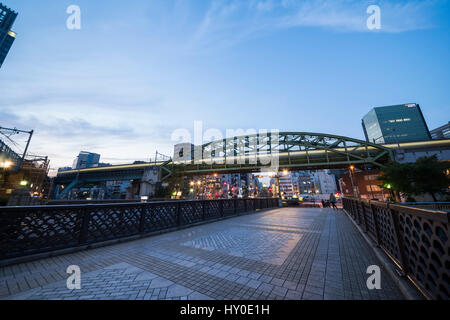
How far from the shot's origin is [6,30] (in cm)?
6059

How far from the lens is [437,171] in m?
19.1

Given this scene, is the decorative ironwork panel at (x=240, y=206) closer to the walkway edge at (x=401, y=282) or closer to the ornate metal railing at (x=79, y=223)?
the ornate metal railing at (x=79, y=223)

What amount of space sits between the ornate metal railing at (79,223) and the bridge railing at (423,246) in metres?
7.42

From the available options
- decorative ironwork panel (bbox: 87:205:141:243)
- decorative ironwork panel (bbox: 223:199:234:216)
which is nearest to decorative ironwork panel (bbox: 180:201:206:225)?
decorative ironwork panel (bbox: 87:205:141:243)

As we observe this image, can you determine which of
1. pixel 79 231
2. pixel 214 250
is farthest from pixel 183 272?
pixel 79 231

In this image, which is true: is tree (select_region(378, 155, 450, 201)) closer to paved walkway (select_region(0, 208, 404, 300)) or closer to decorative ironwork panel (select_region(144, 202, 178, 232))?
paved walkway (select_region(0, 208, 404, 300))

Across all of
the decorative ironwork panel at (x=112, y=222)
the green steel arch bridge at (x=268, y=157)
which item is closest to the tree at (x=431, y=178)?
the green steel arch bridge at (x=268, y=157)

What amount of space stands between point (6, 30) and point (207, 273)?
365 feet

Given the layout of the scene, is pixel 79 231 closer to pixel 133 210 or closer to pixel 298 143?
pixel 133 210

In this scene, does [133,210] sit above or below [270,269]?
above

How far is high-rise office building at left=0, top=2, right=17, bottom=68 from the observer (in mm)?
57647

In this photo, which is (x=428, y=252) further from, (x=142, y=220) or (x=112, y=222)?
(x=112, y=222)

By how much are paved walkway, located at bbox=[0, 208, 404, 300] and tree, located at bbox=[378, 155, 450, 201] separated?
24.3 metres
